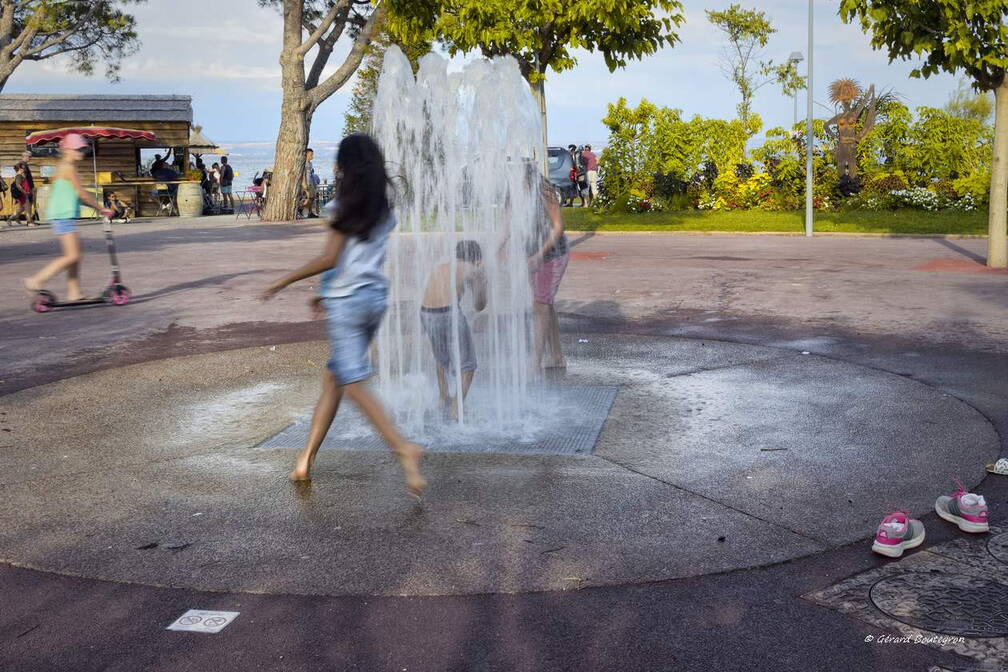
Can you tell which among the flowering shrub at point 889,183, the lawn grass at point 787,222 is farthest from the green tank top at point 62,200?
the flowering shrub at point 889,183

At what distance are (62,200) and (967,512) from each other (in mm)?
10321

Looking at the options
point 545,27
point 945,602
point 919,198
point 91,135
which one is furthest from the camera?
point 91,135

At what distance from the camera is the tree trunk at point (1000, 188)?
14.3 meters

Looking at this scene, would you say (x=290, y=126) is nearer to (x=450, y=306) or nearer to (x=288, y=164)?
(x=288, y=164)

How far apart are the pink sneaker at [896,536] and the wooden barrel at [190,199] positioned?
3185 cm

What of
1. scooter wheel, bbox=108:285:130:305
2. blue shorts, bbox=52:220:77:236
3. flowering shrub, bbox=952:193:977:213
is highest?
blue shorts, bbox=52:220:77:236

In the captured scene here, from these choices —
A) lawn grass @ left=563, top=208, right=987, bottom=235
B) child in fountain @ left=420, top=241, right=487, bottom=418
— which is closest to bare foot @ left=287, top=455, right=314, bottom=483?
child in fountain @ left=420, top=241, right=487, bottom=418

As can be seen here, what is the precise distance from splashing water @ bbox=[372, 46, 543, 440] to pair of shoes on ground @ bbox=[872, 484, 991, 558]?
265 centimetres

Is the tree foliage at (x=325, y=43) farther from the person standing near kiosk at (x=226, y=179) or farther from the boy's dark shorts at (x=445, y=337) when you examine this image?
the boy's dark shorts at (x=445, y=337)

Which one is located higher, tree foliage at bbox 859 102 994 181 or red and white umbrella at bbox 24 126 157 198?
red and white umbrella at bbox 24 126 157 198

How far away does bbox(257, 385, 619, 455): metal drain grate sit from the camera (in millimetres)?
6004

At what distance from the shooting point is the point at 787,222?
24.1m

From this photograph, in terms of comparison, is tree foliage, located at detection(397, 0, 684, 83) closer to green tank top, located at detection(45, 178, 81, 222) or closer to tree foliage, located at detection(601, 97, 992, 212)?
green tank top, located at detection(45, 178, 81, 222)

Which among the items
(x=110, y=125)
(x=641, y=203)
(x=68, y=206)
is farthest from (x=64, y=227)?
(x=110, y=125)
